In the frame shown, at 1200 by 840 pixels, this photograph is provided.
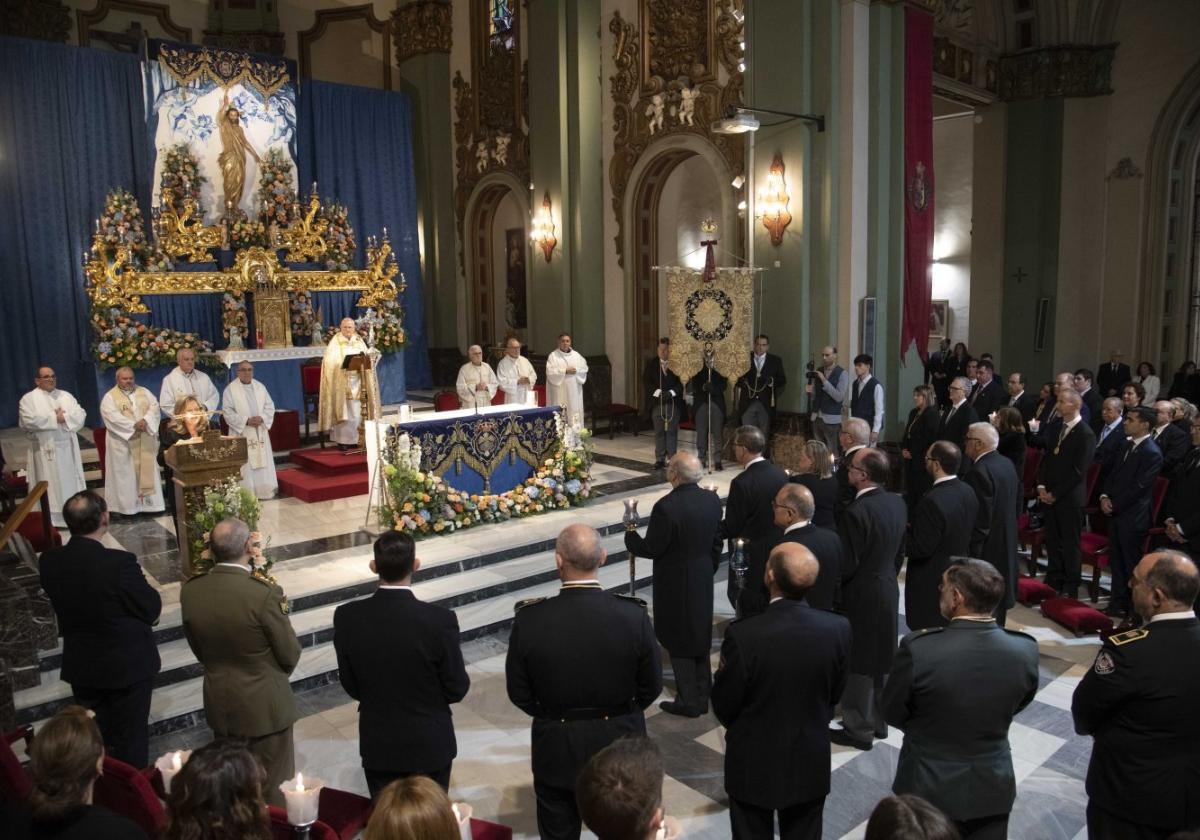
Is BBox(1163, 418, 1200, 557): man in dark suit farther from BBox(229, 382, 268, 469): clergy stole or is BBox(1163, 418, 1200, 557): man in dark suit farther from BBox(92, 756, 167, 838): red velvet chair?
BBox(229, 382, 268, 469): clergy stole

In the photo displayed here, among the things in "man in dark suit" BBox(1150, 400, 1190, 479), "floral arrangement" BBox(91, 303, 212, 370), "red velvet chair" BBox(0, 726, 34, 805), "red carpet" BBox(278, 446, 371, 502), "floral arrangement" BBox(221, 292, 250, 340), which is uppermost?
"floral arrangement" BBox(221, 292, 250, 340)

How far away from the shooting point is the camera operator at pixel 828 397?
10.6 meters

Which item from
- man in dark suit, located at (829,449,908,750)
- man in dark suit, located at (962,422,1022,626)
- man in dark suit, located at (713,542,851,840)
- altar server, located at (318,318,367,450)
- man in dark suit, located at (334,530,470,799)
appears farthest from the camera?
altar server, located at (318,318,367,450)

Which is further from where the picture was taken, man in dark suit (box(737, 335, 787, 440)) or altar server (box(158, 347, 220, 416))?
man in dark suit (box(737, 335, 787, 440))

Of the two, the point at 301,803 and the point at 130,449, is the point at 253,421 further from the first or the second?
the point at 301,803

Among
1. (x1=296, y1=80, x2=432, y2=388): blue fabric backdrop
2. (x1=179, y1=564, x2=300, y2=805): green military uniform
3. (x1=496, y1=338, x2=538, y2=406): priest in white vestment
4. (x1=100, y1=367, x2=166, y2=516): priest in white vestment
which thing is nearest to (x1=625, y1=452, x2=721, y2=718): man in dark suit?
(x1=179, y1=564, x2=300, y2=805): green military uniform

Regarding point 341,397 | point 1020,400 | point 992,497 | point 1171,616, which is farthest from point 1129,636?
point 341,397

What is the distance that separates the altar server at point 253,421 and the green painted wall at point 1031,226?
479 inches

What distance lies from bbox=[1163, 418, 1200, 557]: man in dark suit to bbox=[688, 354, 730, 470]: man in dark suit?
533cm

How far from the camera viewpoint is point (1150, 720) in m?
3.17

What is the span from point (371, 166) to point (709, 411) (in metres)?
10.0

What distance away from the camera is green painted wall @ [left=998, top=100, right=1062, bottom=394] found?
15125 millimetres

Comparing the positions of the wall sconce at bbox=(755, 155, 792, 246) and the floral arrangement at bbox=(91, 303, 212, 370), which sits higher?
the wall sconce at bbox=(755, 155, 792, 246)

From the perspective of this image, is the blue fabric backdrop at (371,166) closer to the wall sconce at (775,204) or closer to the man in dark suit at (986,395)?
the wall sconce at (775,204)
